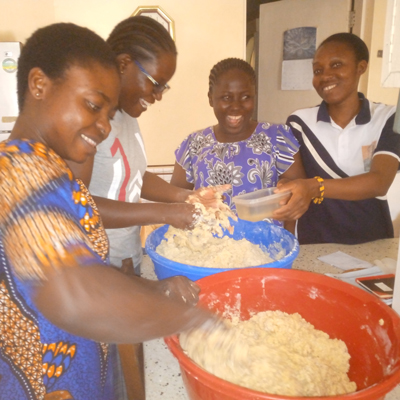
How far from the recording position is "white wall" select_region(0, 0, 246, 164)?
299 centimetres

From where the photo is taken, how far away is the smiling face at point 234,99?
1848 mm

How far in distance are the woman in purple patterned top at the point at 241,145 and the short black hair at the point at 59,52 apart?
3.81 feet

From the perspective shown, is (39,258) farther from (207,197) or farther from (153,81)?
(207,197)

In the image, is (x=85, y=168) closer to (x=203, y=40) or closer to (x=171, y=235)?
(x=171, y=235)

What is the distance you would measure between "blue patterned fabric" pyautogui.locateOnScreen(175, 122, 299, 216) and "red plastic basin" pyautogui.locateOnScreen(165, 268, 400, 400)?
87 centimetres

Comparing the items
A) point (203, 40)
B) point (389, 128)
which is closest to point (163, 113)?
point (203, 40)

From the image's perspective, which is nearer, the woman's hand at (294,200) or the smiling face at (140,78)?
the smiling face at (140,78)

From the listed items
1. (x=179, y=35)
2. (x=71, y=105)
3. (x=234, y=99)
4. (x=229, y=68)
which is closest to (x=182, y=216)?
(x=71, y=105)

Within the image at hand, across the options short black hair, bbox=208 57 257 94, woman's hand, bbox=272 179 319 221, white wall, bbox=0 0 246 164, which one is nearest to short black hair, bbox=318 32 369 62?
short black hair, bbox=208 57 257 94

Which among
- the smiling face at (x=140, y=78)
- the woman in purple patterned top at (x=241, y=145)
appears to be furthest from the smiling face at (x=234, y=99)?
the smiling face at (x=140, y=78)

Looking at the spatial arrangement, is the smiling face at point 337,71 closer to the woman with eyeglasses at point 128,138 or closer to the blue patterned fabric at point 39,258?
the woman with eyeglasses at point 128,138

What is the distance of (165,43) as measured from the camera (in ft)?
4.19

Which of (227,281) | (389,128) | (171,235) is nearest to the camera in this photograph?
(227,281)

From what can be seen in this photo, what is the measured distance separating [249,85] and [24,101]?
1.35m
